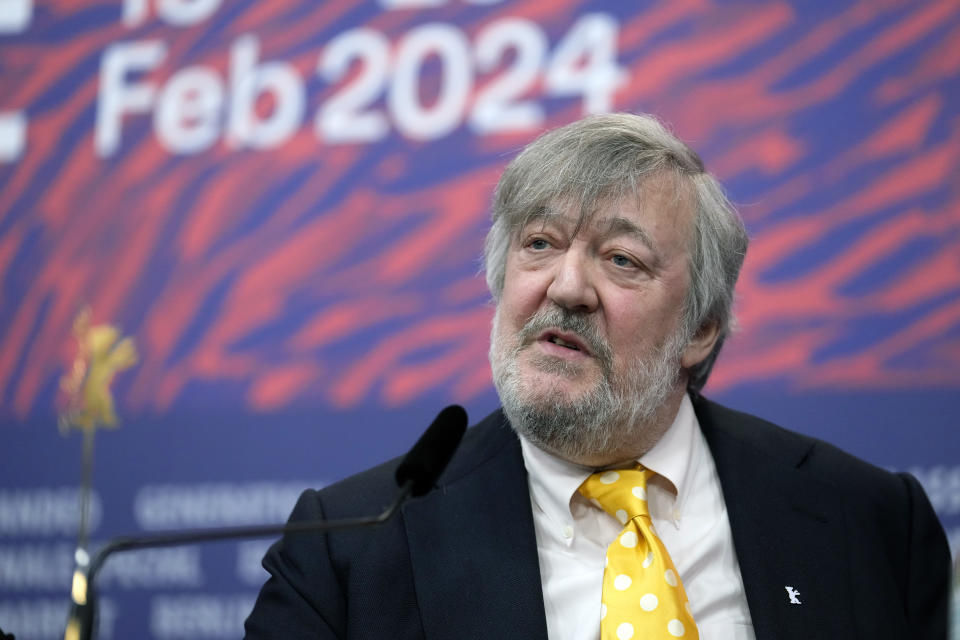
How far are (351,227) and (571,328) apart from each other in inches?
48.8

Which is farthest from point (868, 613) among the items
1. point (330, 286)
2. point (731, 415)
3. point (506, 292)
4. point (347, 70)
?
point (347, 70)

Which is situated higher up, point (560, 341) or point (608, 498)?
point (560, 341)

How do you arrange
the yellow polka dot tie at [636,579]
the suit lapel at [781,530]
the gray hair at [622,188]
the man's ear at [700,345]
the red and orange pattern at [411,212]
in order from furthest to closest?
the red and orange pattern at [411,212] < the man's ear at [700,345] < the gray hair at [622,188] < the suit lapel at [781,530] < the yellow polka dot tie at [636,579]

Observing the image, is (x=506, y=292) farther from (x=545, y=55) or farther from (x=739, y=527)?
(x=545, y=55)

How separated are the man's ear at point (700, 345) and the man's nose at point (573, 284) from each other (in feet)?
1.01

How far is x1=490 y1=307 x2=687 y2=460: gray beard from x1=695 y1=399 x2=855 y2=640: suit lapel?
0.25m

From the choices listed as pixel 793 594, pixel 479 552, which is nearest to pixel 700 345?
pixel 793 594

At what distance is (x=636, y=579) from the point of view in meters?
2.04

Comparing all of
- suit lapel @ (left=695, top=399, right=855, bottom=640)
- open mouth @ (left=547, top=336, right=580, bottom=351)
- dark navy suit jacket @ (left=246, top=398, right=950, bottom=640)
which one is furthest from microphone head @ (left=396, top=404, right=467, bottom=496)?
suit lapel @ (left=695, top=399, right=855, bottom=640)

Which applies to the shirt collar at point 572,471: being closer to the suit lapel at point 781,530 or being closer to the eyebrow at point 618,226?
the suit lapel at point 781,530

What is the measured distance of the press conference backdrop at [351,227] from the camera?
9.85 ft

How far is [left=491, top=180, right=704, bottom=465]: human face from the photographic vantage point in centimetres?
215

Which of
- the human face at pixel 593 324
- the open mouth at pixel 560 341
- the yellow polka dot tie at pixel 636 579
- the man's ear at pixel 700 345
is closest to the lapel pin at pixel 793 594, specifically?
the yellow polka dot tie at pixel 636 579

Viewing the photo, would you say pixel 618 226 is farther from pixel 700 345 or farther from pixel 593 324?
pixel 700 345
